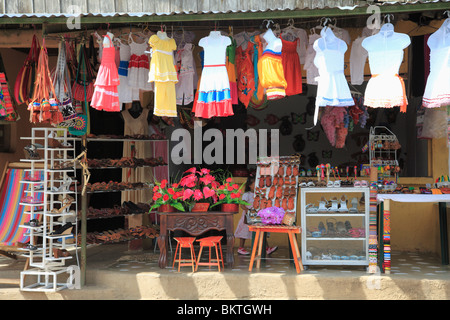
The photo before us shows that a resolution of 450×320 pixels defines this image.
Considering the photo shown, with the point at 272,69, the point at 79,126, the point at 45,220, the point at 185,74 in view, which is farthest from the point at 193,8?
the point at 45,220

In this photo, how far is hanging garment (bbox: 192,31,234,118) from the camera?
7.38 m

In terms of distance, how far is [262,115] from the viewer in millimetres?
12602

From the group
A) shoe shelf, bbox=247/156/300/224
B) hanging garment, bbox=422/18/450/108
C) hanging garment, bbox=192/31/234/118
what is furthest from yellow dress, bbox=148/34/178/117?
hanging garment, bbox=422/18/450/108

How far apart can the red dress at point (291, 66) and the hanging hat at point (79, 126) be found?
9.14ft

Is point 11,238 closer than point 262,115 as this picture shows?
Yes

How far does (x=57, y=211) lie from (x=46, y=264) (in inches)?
26.6

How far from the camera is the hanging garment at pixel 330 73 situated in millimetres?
7059

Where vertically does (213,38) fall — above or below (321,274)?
above

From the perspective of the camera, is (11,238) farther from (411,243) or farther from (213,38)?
(411,243)

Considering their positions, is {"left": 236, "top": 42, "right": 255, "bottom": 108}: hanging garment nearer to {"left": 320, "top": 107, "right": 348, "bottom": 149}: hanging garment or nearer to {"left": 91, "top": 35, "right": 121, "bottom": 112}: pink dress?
{"left": 320, "top": 107, "right": 348, "bottom": 149}: hanging garment

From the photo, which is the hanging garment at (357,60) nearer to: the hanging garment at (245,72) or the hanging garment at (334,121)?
the hanging garment at (334,121)

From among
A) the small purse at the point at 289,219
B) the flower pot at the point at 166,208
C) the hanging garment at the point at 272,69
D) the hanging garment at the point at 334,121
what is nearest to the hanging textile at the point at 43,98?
the flower pot at the point at 166,208

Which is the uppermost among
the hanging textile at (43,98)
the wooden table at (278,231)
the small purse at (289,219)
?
the hanging textile at (43,98)
